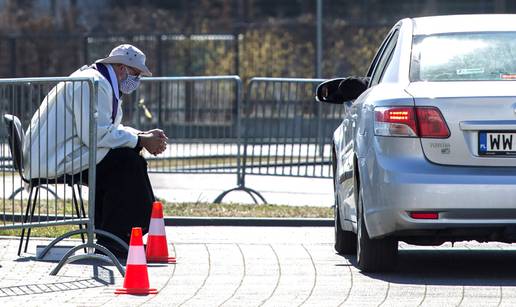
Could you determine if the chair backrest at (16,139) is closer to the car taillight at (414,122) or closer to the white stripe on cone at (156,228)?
the white stripe on cone at (156,228)

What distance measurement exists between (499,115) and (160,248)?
2557 mm

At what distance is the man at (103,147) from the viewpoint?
33.4ft

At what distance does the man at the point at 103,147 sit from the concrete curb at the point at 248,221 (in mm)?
2298

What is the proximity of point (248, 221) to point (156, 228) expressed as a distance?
2.92 m

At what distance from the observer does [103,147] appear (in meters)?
10.4

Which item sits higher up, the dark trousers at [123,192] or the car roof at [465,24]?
the car roof at [465,24]

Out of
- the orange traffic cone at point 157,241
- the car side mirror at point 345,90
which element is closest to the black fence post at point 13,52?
→ the car side mirror at point 345,90

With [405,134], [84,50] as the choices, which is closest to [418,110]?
[405,134]

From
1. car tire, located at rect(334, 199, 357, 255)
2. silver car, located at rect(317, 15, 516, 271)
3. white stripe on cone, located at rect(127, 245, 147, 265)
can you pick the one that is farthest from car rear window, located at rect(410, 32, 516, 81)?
white stripe on cone, located at rect(127, 245, 147, 265)

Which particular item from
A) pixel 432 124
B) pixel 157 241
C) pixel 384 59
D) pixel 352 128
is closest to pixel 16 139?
pixel 157 241

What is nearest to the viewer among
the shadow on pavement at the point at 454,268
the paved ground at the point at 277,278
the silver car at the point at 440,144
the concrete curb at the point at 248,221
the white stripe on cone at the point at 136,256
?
the paved ground at the point at 277,278

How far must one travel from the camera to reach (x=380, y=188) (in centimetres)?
884

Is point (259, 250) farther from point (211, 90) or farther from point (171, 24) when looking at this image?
point (171, 24)

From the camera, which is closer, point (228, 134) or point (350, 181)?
point (350, 181)
